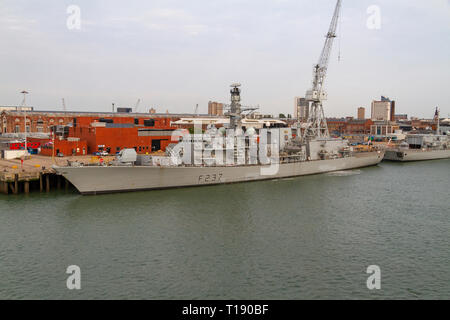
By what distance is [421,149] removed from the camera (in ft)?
206

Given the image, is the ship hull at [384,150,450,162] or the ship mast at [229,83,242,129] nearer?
the ship mast at [229,83,242,129]

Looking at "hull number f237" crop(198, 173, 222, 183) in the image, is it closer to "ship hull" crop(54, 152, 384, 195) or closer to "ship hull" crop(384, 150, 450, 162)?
"ship hull" crop(54, 152, 384, 195)

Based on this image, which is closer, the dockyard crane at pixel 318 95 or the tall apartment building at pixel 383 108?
the dockyard crane at pixel 318 95

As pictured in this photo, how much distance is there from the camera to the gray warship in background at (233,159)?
27.6 meters

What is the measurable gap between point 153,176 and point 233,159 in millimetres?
8858

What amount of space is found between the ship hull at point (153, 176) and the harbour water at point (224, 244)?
1.00m

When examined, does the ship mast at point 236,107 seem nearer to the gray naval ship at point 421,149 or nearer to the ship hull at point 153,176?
the ship hull at point 153,176

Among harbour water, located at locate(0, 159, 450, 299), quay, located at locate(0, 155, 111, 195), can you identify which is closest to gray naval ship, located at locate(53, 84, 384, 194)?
harbour water, located at locate(0, 159, 450, 299)

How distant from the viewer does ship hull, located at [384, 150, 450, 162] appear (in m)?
56.6

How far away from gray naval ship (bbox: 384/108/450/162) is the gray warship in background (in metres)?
12.0

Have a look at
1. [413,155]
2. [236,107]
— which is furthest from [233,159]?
[413,155]

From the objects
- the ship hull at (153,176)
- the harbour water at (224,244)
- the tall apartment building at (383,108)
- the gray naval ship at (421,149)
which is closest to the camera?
the harbour water at (224,244)

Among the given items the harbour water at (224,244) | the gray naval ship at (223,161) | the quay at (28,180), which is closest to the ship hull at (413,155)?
the gray naval ship at (223,161)
